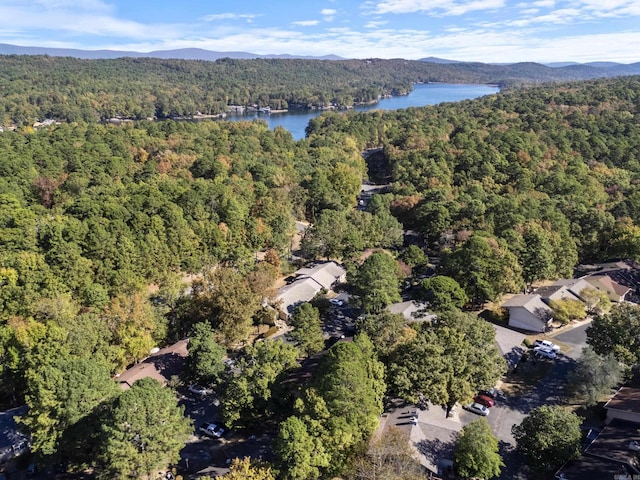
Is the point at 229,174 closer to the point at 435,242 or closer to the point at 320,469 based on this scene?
the point at 435,242

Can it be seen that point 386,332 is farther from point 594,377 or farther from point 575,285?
point 575,285

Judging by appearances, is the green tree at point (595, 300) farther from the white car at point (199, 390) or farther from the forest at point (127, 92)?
the forest at point (127, 92)

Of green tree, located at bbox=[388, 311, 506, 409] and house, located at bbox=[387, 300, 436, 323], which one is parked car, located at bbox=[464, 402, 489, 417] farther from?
house, located at bbox=[387, 300, 436, 323]

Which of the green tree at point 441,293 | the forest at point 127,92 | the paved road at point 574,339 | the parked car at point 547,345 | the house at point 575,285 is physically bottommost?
the paved road at point 574,339

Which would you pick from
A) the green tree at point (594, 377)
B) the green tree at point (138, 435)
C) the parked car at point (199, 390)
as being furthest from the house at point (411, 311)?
the green tree at point (138, 435)

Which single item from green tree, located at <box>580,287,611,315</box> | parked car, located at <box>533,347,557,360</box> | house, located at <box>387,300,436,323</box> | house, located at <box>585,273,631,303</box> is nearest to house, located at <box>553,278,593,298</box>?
green tree, located at <box>580,287,611,315</box>

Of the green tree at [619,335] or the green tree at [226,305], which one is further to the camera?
the green tree at [226,305]
